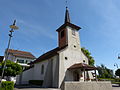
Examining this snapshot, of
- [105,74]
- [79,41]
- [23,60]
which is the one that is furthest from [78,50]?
[105,74]

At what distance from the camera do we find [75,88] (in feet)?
32.5

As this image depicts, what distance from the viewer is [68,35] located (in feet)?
67.1

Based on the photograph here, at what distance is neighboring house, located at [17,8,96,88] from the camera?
16.4 m

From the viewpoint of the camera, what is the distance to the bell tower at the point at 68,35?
20305 mm

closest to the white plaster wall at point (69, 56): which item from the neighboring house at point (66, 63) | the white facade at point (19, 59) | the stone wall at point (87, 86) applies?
the neighboring house at point (66, 63)

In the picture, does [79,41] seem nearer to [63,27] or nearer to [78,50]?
[78,50]

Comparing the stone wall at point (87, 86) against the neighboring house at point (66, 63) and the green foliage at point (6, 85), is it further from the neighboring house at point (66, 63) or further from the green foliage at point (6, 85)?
the green foliage at point (6, 85)

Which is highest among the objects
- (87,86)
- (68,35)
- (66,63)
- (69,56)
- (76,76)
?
(68,35)

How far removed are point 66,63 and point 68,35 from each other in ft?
20.0

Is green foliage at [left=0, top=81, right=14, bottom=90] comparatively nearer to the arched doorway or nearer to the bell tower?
the arched doorway

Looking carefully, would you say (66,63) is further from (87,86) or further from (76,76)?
(87,86)

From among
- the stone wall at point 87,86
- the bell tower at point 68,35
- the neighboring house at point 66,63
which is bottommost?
the stone wall at point 87,86

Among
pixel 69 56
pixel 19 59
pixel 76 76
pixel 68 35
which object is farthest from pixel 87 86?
pixel 19 59

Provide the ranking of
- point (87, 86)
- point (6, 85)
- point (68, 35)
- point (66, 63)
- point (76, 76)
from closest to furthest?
point (6, 85)
point (87, 86)
point (66, 63)
point (76, 76)
point (68, 35)
